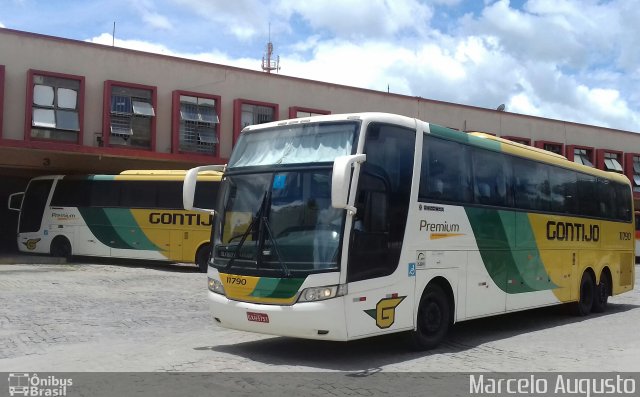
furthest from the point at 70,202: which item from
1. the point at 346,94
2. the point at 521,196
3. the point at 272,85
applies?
the point at 521,196

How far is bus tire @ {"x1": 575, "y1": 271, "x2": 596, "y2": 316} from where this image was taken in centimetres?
1416

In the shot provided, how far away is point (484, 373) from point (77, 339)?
5835mm

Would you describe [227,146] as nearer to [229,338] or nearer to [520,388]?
[229,338]

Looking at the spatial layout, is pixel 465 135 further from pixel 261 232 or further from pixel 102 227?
pixel 102 227

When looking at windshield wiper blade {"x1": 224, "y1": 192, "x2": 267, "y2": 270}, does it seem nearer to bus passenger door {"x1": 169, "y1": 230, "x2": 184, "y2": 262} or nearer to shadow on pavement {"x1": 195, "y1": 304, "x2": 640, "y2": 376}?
shadow on pavement {"x1": 195, "y1": 304, "x2": 640, "y2": 376}

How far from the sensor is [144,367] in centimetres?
802

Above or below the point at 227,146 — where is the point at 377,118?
Result: below

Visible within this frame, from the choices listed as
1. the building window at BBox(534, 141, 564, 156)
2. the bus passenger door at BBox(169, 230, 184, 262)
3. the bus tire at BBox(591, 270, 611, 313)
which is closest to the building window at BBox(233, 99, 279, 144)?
the bus passenger door at BBox(169, 230, 184, 262)

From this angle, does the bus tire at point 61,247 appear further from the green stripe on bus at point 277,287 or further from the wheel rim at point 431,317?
the wheel rim at point 431,317

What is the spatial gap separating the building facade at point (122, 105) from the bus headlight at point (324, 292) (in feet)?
59.9

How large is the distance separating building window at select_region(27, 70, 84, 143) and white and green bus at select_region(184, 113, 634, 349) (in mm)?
17439

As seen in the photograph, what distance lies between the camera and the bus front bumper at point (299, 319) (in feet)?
26.3

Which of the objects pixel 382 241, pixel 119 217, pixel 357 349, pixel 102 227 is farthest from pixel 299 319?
pixel 102 227

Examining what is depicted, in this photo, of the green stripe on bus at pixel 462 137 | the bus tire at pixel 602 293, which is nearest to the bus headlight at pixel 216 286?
the green stripe on bus at pixel 462 137
